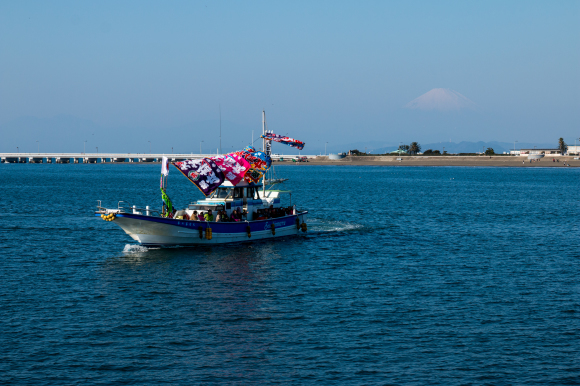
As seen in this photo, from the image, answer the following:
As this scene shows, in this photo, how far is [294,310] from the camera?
28.8m

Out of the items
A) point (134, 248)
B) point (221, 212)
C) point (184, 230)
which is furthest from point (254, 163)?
point (134, 248)

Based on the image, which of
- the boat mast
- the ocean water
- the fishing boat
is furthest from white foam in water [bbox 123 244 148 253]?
the boat mast

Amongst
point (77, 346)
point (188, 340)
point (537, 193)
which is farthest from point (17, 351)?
point (537, 193)

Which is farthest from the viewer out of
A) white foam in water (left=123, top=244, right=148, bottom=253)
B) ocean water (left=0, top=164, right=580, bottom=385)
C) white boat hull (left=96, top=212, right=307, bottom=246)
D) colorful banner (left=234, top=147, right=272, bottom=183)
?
colorful banner (left=234, top=147, right=272, bottom=183)

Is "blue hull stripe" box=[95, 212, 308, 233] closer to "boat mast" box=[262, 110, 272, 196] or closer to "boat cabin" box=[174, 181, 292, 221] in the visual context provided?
"boat cabin" box=[174, 181, 292, 221]

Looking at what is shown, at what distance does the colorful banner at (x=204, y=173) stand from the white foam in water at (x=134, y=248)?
242 inches

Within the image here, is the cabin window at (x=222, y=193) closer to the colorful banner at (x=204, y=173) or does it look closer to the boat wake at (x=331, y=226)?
the colorful banner at (x=204, y=173)

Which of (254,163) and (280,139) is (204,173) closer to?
(254,163)

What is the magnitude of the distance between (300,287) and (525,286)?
1234 centimetres

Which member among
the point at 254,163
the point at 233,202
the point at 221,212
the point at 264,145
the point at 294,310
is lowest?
the point at 294,310

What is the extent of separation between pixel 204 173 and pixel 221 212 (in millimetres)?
3302

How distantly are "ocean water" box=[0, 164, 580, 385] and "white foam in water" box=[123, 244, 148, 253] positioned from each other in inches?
7.0

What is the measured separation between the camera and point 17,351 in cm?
2278

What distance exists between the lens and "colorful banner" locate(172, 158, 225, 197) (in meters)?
46.1
